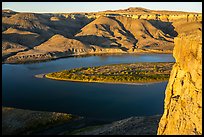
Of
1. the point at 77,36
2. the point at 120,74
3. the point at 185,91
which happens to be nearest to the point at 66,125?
the point at 185,91

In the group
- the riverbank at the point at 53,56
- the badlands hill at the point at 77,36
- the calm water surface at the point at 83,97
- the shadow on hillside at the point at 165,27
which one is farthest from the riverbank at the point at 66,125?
the shadow on hillside at the point at 165,27

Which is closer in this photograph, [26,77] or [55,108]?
[55,108]

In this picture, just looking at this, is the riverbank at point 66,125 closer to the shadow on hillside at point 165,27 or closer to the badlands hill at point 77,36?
the badlands hill at point 77,36

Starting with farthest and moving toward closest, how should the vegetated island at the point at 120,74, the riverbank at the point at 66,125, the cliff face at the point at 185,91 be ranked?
1. the vegetated island at the point at 120,74
2. the riverbank at the point at 66,125
3. the cliff face at the point at 185,91

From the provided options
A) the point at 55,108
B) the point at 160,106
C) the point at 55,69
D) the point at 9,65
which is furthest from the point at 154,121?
the point at 9,65

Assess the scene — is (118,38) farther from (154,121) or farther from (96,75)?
(154,121)

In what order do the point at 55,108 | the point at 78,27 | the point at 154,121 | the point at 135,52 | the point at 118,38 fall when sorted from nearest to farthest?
the point at 154,121, the point at 55,108, the point at 135,52, the point at 118,38, the point at 78,27

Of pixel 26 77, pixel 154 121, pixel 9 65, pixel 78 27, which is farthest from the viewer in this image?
pixel 78 27

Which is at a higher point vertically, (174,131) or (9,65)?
(174,131)
